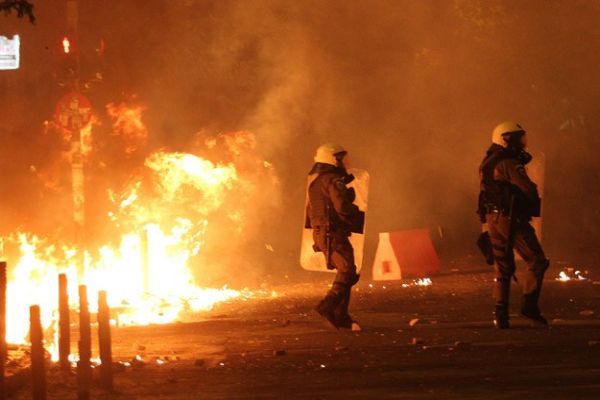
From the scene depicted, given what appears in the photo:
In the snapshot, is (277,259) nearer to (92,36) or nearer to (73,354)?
(92,36)

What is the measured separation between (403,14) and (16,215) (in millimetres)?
8136

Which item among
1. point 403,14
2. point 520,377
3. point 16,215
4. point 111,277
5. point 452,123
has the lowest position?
point 520,377

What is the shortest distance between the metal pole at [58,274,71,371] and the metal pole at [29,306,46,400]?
0.88 meters

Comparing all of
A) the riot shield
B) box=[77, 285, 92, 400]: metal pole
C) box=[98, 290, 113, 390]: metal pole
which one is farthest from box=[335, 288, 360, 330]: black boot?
box=[77, 285, 92, 400]: metal pole

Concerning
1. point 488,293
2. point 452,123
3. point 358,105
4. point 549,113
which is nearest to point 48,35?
point 358,105

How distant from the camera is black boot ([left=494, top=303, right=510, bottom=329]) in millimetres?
10930

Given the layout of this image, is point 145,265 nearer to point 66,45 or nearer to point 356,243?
point 66,45

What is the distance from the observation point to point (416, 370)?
8945 mm

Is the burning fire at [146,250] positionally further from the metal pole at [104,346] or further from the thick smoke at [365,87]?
the metal pole at [104,346]

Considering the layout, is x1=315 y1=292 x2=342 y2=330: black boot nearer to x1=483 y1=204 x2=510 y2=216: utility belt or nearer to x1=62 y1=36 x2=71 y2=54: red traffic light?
x1=483 y1=204 x2=510 y2=216: utility belt

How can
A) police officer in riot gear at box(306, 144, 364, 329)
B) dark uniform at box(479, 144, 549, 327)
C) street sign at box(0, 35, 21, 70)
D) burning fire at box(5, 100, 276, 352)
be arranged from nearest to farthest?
dark uniform at box(479, 144, 549, 327), police officer in riot gear at box(306, 144, 364, 329), burning fire at box(5, 100, 276, 352), street sign at box(0, 35, 21, 70)

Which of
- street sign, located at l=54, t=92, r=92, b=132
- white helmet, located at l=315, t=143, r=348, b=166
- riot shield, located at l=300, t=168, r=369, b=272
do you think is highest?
street sign, located at l=54, t=92, r=92, b=132

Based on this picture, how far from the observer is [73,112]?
1548cm

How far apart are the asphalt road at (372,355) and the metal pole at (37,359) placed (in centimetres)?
69
